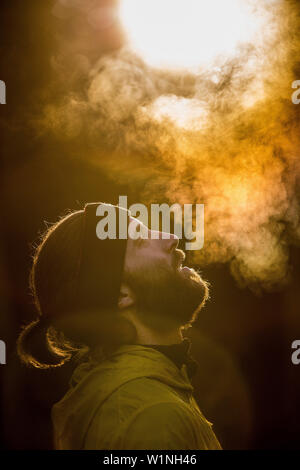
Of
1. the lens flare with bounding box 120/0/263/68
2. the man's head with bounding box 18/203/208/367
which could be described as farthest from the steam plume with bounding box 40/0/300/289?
the man's head with bounding box 18/203/208/367

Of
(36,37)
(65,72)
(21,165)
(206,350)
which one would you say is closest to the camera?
(36,37)

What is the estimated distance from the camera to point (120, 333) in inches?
59.0

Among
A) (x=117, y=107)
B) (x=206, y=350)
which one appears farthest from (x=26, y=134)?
(x=206, y=350)

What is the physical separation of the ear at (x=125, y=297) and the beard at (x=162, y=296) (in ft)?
0.07

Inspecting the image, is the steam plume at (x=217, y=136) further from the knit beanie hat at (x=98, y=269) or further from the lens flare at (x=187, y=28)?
the knit beanie hat at (x=98, y=269)

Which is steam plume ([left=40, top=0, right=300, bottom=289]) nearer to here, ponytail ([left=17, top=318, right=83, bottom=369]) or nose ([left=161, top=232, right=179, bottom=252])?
nose ([left=161, top=232, right=179, bottom=252])

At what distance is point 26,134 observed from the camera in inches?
106

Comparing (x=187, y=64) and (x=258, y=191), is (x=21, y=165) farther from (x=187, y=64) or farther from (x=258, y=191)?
(x=258, y=191)

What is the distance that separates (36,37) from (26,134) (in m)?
0.74

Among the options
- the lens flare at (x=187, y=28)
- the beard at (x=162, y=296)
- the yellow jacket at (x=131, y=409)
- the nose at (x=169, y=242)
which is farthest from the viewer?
the lens flare at (x=187, y=28)

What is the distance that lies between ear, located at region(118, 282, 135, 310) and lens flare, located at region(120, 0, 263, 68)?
6.84ft

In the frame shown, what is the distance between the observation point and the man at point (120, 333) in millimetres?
1031

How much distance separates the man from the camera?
1.03 metres

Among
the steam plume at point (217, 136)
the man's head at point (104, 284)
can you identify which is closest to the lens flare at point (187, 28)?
the steam plume at point (217, 136)
